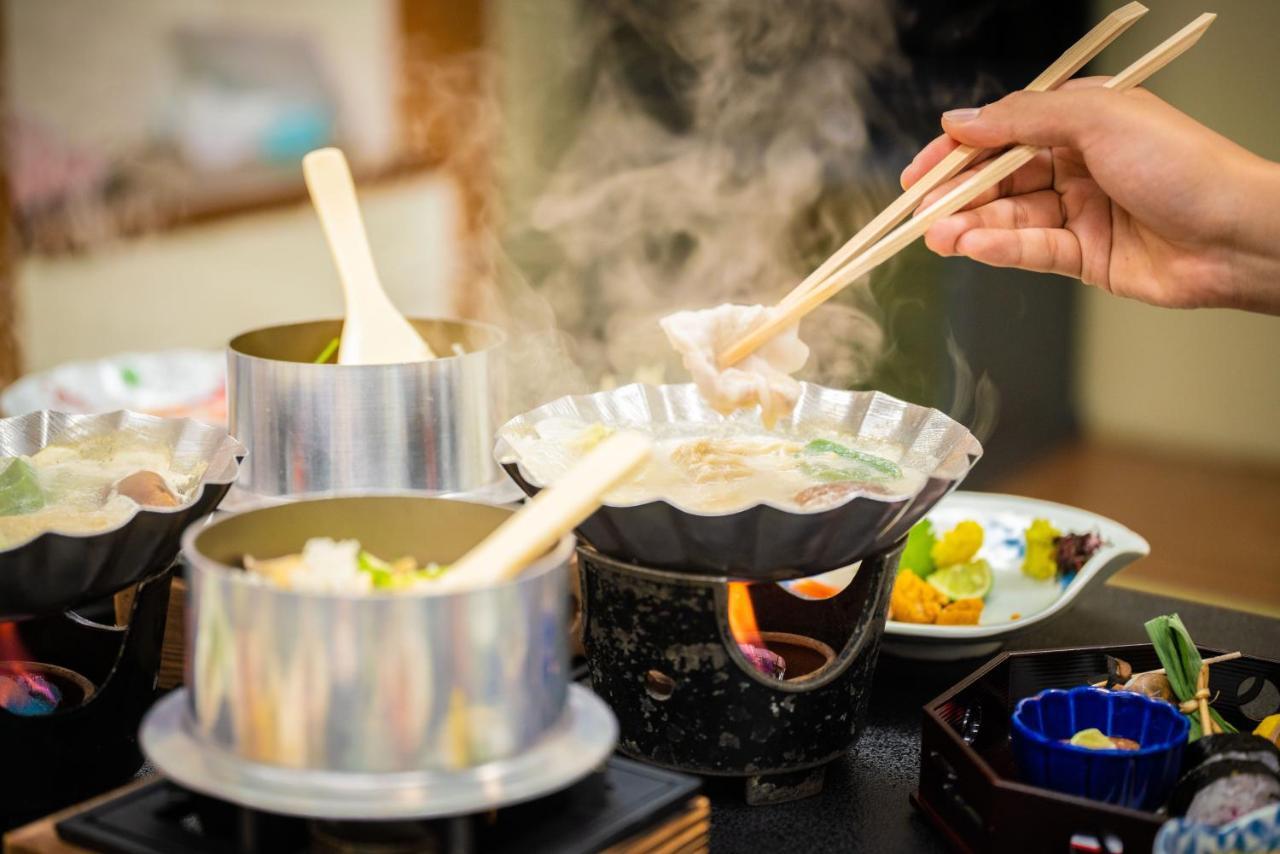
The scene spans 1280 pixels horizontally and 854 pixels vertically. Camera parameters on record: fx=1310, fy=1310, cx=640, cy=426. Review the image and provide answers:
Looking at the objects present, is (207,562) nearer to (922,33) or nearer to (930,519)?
(930,519)

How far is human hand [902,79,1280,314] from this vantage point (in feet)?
5.50

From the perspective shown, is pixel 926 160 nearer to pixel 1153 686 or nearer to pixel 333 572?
pixel 1153 686

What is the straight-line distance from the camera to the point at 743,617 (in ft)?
5.06

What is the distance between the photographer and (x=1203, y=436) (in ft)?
19.8

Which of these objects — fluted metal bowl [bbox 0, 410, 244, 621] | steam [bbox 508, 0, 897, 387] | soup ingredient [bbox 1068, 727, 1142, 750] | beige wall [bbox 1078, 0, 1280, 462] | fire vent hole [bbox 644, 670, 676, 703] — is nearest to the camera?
fluted metal bowl [bbox 0, 410, 244, 621]

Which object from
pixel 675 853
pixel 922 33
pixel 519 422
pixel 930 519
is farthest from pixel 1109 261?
pixel 922 33

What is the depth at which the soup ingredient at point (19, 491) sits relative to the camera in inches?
54.6

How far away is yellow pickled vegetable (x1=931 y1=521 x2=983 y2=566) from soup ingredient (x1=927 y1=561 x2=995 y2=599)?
0.04ft

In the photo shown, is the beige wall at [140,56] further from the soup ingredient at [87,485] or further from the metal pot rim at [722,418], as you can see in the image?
the metal pot rim at [722,418]

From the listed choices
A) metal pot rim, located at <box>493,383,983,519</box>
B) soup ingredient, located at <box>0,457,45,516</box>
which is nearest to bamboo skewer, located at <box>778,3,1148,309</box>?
metal pot rim, located at <box>493,383,983,519</box>

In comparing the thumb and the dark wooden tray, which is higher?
the thumb

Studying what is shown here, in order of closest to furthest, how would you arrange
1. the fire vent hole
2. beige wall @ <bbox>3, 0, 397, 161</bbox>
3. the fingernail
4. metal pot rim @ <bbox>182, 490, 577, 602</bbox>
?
metal pot rim @ <bbox>182, 490, 577, 602</bbox>
the fire vent hole
the fingernail
beige wall @ <bbox>3, 0, 397, 161</bbox>

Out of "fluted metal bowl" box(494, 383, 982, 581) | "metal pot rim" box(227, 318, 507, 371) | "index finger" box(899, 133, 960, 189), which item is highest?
"index finger" box(899, 133, 960, 189)

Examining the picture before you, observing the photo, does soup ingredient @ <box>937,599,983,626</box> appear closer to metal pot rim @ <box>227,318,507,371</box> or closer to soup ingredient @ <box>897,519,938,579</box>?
soup ingredient @ <box>897,519,938,579</box>
